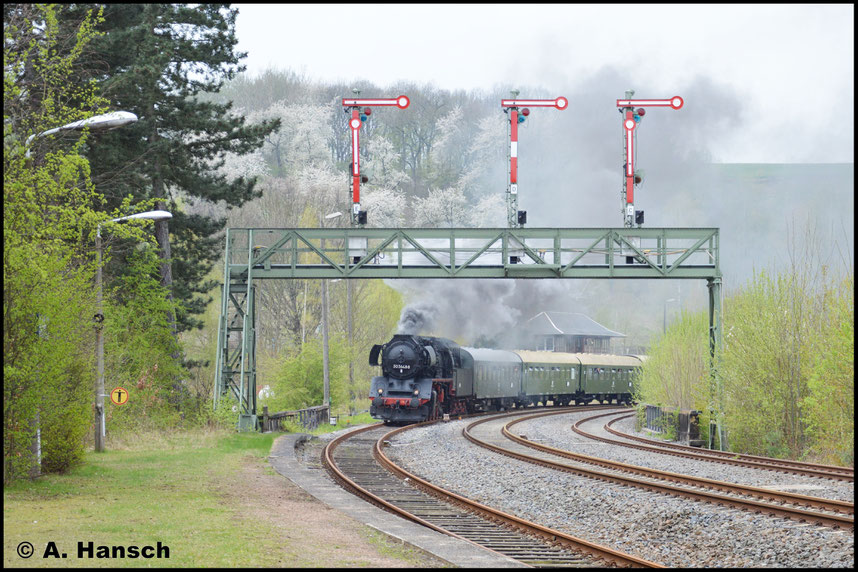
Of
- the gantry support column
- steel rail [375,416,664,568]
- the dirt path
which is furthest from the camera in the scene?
the gantry support column

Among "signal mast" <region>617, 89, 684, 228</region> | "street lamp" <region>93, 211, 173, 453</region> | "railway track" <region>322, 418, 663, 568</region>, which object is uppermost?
"signal mast" <region>617, 89, 684, 228</region>

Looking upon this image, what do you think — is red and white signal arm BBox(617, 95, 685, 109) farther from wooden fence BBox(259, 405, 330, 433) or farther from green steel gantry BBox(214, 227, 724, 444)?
wooden fence BBox(259, 405, 330, 433)

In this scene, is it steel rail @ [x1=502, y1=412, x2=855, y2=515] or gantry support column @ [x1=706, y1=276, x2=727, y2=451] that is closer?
steel rail @ [x1=502, y1=412, x2=855, y2=515]

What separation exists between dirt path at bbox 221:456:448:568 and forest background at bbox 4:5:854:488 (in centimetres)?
353

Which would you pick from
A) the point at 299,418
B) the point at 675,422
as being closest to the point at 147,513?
the point at 299,418

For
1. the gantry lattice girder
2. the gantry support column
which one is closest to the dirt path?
the gantry lattice girder

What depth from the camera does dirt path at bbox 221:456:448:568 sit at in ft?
33.3

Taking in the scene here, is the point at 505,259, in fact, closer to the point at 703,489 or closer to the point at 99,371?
the point at 703,489

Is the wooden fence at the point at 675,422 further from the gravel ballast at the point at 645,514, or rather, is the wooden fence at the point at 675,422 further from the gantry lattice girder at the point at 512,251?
the gantry lattice girder at the point at 512,251

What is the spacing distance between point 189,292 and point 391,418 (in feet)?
28.0

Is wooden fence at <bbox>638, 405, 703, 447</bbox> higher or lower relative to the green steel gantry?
lower

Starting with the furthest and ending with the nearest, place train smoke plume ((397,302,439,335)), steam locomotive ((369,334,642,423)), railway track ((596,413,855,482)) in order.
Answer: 1. train smoke plume ((397,302,439,335))
2. steam locomotive ((369,334,642,423))
3. railway track ((596,413,855,482))

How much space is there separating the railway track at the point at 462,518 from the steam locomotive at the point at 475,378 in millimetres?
10806

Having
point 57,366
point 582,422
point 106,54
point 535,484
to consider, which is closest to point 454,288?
point 582,422
